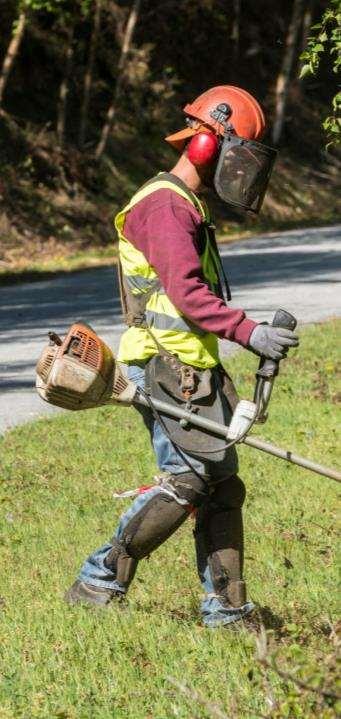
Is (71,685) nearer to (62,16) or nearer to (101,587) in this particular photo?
(101,587)

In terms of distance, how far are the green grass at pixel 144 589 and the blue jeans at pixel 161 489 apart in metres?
0.10

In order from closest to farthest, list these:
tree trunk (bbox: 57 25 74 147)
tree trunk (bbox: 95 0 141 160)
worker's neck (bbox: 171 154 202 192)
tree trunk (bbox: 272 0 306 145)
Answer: worker's neck (bbox: 171 154 202 192)
tree trunk (bbox: 57 25 74 147)
tree trunk (bbox: 95 0 141 160)
tree trunk (bbox: 272 0 306 145)

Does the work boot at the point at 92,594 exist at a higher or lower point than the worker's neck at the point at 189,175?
lower

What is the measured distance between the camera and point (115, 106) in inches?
1217

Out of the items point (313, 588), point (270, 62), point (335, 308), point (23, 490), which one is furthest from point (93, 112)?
point (313, 588)

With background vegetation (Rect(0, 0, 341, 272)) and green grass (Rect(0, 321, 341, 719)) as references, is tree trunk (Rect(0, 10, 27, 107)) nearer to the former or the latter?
background vegetation (Rect(0, 0, 341, 272))

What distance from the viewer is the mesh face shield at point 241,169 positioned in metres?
5.27

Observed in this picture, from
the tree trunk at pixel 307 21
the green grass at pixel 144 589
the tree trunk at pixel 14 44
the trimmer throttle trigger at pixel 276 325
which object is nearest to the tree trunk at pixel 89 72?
the tree trunk at pixel 14 44

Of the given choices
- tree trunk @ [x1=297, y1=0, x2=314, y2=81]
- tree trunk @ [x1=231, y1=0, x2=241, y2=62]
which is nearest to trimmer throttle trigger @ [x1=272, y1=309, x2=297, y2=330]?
tree trunk @ [x1=297, y1=0, x2=314, y2=81]

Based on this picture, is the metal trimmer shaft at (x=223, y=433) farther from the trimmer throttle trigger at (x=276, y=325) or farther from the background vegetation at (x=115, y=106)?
the background vegetation at (x=115, y=106)

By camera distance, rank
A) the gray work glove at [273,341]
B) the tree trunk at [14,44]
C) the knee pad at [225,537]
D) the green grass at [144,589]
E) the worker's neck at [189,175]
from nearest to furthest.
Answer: the green grass at [144,589] → the gray work glove at [273,341] → the worker's neck at [189,175] → the knee pad at [225,537] → the tree trunk at [14,44]

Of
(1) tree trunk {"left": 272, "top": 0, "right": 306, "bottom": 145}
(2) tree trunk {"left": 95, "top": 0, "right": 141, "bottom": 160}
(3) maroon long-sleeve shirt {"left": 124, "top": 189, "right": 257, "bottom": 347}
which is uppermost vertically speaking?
(3) maroon long-sleeve shirt {"left": 124, "top": 189, "right": 257, "bottom": 347}

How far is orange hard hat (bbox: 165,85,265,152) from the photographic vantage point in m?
5.34

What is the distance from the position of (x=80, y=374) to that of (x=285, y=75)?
32151 millimetres
